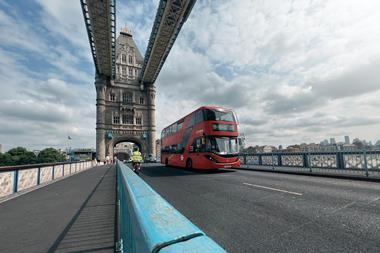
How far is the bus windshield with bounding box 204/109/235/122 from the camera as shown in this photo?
13502 mm

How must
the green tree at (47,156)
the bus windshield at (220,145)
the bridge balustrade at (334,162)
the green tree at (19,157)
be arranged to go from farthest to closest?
the green tree at (47,156) < the green tree at (19,157) < the bus windshield at (220,145) < the bridge balustrade at (334,162)

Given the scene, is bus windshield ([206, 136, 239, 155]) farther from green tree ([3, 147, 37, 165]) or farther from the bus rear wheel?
green tree ([3, 147, 37, 165])

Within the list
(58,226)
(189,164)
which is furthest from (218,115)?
(58,226)

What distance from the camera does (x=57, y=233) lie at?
3.98 meters

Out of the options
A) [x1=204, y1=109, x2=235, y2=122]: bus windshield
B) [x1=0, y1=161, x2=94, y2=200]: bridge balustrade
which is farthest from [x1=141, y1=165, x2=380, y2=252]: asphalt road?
[x1=204, y1=109, x2=235, y2=122]: bus windshield

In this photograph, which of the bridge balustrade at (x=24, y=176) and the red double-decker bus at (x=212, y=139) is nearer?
the bridge balustrade at (x=24, y=176)

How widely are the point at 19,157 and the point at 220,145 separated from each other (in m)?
77.6

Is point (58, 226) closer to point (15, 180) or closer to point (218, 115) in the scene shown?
point (15, 180)

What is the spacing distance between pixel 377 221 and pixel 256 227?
7.81 ft

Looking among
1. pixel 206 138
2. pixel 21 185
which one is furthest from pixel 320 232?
pixel 21 185

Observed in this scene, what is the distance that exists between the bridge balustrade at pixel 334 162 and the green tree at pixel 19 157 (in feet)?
254

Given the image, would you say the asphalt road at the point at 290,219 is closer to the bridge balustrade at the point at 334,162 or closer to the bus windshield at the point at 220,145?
the bridge balustrade at the point at 334,162

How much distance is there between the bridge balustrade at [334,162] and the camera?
9281 mm

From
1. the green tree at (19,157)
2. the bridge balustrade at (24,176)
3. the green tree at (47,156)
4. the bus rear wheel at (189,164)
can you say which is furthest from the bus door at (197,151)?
the green tree at (19,157)
